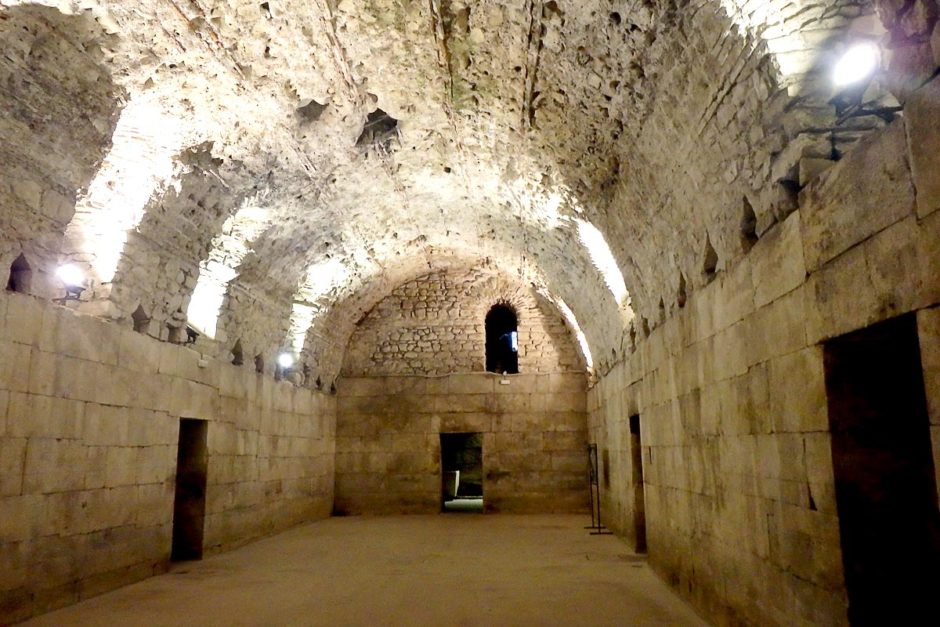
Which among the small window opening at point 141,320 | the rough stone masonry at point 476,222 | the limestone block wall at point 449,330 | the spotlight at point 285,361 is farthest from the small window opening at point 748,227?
the limestone block wall at point 449,330

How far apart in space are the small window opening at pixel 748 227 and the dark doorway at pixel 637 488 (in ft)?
13.2

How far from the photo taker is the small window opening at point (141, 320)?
6.46 meters

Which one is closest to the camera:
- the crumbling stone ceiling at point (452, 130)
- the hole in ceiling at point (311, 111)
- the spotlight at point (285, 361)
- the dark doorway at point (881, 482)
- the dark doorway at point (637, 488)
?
the dark doorway at point (881, 482)

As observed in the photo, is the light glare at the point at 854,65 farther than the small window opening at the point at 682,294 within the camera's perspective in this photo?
No

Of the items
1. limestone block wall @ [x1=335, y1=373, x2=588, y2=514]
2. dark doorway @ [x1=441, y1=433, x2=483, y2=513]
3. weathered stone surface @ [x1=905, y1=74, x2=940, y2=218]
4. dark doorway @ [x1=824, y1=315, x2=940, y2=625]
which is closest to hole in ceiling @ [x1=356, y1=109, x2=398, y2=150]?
dark doorway @ [x1=824, y1=315, x2=940, y2=625]

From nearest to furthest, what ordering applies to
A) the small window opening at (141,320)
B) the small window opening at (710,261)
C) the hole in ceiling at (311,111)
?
the small window opening at (710,261)
the hole in ceiling at (311,111)
the small window opening at (141,320)

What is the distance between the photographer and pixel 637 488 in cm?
784

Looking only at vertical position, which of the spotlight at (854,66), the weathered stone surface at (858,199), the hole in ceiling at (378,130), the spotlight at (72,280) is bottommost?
the weathered stone surface at (858,199)

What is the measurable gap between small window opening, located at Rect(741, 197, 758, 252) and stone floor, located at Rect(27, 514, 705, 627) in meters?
2.71

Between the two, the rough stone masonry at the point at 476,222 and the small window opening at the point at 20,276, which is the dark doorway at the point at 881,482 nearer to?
the rough stone masonry at the point at 476,222

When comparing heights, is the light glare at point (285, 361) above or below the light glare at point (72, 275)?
below

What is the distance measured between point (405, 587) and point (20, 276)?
4.04 meters

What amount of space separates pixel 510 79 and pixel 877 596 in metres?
4.25

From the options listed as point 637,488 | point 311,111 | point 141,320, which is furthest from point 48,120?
point 637,488
